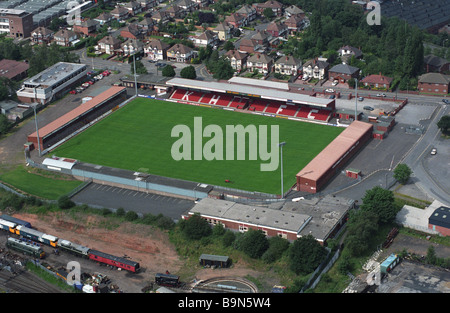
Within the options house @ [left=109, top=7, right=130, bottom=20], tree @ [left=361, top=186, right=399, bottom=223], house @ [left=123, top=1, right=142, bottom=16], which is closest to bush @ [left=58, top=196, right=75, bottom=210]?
tree @ [left=361, top=186, right=399, bottom=223]

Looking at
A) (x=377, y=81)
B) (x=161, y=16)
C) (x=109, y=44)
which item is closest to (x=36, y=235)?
(x=377, y=81)

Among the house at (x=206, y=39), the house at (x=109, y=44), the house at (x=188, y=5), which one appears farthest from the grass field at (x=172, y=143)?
the house at (x=188, y=5)

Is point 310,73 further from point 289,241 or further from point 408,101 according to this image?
point 289,241

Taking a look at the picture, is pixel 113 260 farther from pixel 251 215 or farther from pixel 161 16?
pixel 161 16

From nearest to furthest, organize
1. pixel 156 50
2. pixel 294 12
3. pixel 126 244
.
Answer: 1. pixel 126 244
2. pixel 156 50
3. pixel 294 12

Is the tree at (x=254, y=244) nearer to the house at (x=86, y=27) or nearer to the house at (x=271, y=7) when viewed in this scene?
the house at (x=86, y=27)

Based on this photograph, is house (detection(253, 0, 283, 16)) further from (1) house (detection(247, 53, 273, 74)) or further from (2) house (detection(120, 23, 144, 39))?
(1) house (detection(247, 53, 273, 74))
